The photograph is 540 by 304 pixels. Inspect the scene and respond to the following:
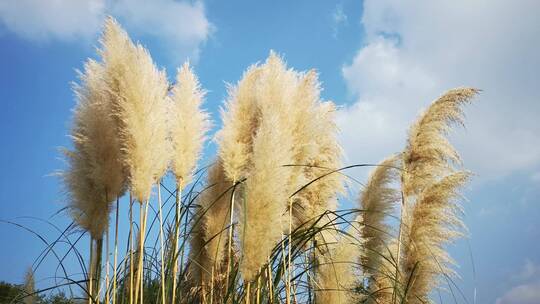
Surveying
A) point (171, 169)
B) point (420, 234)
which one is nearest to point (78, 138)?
point (171, 169)

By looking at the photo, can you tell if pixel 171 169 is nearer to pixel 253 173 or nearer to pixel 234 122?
pixel 234 122

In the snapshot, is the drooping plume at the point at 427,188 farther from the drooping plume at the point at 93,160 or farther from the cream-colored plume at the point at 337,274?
the drooping plume at the point at 93,160

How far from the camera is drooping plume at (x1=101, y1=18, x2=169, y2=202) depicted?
313 cm

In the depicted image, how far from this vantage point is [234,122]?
3844mm

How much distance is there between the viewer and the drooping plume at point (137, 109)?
3.13m

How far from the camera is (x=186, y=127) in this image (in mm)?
3611

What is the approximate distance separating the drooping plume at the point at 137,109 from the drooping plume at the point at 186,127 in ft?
0.53

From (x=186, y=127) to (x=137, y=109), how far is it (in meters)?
0.49

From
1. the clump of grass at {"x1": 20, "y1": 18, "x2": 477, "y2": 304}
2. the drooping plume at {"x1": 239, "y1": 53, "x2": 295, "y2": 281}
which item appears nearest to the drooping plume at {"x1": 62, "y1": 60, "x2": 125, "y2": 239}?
the clump of grass at {"x1": 20, "y1": 18, "x2": 477, "y2": 304}

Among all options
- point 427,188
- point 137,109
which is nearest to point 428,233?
point 427,188

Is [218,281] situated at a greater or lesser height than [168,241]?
lesser

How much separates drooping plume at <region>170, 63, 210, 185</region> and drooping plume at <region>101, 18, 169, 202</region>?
161mm

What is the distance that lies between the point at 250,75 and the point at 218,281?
161 centimetres

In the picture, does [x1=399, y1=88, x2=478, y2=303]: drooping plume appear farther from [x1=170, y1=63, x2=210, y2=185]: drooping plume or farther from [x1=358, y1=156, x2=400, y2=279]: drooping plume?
[x1=170, y1=63, x2=210, y2=185]: drooping plume
